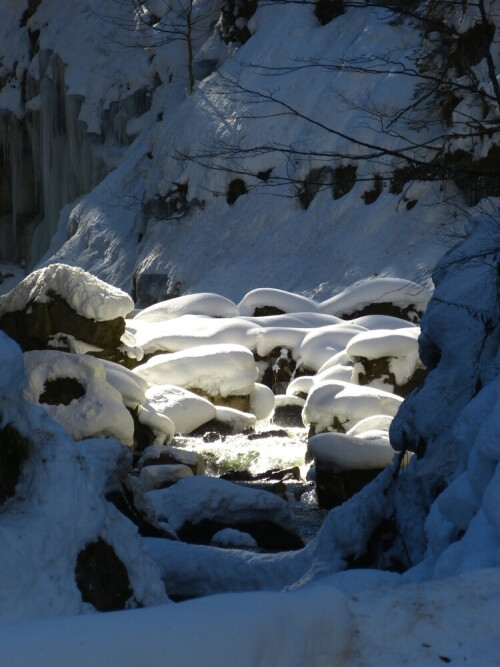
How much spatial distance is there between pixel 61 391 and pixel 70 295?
129 inches

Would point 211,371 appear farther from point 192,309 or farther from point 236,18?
point 236,18

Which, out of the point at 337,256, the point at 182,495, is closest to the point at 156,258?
the point at 337,256

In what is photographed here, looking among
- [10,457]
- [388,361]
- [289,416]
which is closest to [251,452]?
[289,416]

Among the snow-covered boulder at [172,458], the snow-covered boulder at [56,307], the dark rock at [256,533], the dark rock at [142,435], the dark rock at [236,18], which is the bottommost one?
the dark rock at [142,435]

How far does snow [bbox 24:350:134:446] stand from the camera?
12.4 metres

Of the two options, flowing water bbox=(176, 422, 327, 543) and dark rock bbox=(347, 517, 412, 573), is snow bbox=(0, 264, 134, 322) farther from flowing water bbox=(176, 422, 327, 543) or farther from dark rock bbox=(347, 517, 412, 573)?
dark rock bbox=(347, 517, 412, 573)

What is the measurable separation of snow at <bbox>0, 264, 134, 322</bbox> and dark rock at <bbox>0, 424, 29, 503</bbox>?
1209 cm

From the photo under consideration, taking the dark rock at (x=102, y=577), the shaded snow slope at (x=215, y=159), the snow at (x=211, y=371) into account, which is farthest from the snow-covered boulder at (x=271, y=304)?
the dark rock at (x=102, y=577)

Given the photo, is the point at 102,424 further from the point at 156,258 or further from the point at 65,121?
the point at 65,121

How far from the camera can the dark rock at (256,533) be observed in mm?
7992

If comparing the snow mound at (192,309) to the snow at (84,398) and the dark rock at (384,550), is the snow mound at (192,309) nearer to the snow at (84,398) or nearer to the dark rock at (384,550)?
the snow at (84,398)

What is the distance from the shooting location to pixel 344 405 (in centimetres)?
1328

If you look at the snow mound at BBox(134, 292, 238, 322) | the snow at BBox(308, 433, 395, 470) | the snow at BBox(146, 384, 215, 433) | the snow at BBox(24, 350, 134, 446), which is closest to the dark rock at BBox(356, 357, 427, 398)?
the snow at BBox(146, 384, 215, 433)

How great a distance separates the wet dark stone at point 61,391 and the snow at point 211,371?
121 inches
